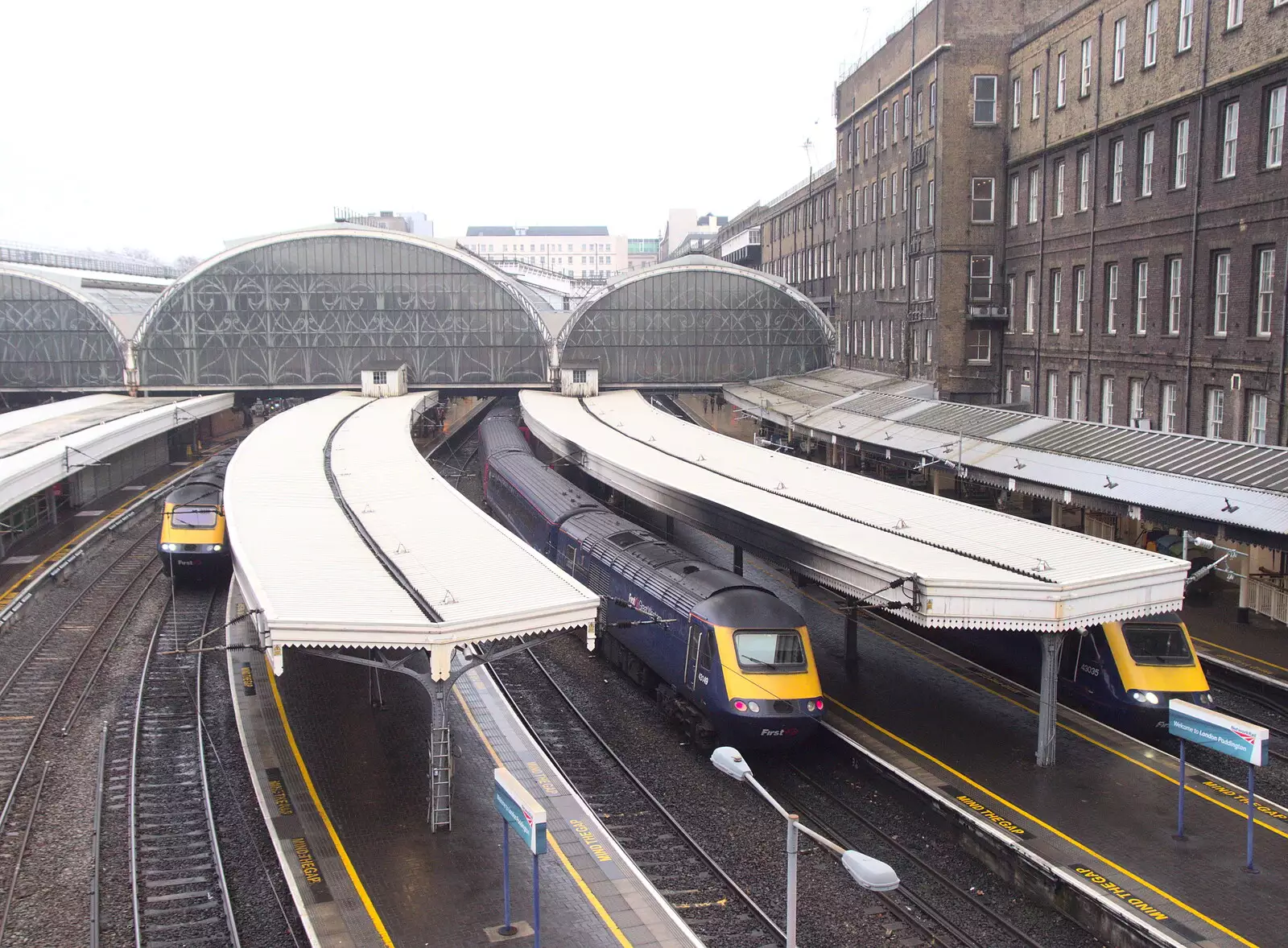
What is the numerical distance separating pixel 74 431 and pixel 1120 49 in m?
39.1

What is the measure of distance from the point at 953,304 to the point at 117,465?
3626cm

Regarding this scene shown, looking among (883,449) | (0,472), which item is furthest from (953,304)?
(0,472)

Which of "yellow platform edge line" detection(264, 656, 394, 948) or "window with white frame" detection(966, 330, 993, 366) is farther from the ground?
"window with white frame" detection(966, 330, 993, 366)

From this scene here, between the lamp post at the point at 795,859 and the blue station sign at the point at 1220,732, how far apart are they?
6.92 metres

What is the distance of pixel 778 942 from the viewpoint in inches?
627

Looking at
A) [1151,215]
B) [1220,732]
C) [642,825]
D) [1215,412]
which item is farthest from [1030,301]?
[642,825]

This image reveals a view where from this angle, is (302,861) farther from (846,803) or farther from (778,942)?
(846,803)

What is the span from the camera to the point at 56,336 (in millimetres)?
58312

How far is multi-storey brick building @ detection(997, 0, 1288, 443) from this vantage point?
30.2 m

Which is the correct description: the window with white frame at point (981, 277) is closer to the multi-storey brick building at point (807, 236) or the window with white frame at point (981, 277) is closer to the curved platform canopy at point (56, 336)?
the multi-storey brick building at point (807, 236)

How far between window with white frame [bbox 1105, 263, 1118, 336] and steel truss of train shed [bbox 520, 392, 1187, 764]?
11830mm

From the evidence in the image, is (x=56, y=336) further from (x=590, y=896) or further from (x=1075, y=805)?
(x=1075, y=805)

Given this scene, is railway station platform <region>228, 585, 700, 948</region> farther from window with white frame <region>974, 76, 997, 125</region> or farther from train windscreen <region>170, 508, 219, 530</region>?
window with white frame <region>974, 76, 997, 125</region>

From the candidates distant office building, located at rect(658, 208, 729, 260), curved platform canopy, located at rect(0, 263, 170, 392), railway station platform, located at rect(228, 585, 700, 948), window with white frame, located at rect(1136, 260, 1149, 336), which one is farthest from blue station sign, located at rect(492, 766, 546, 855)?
distant office building, located at rect(658, 208, 729, 260)
